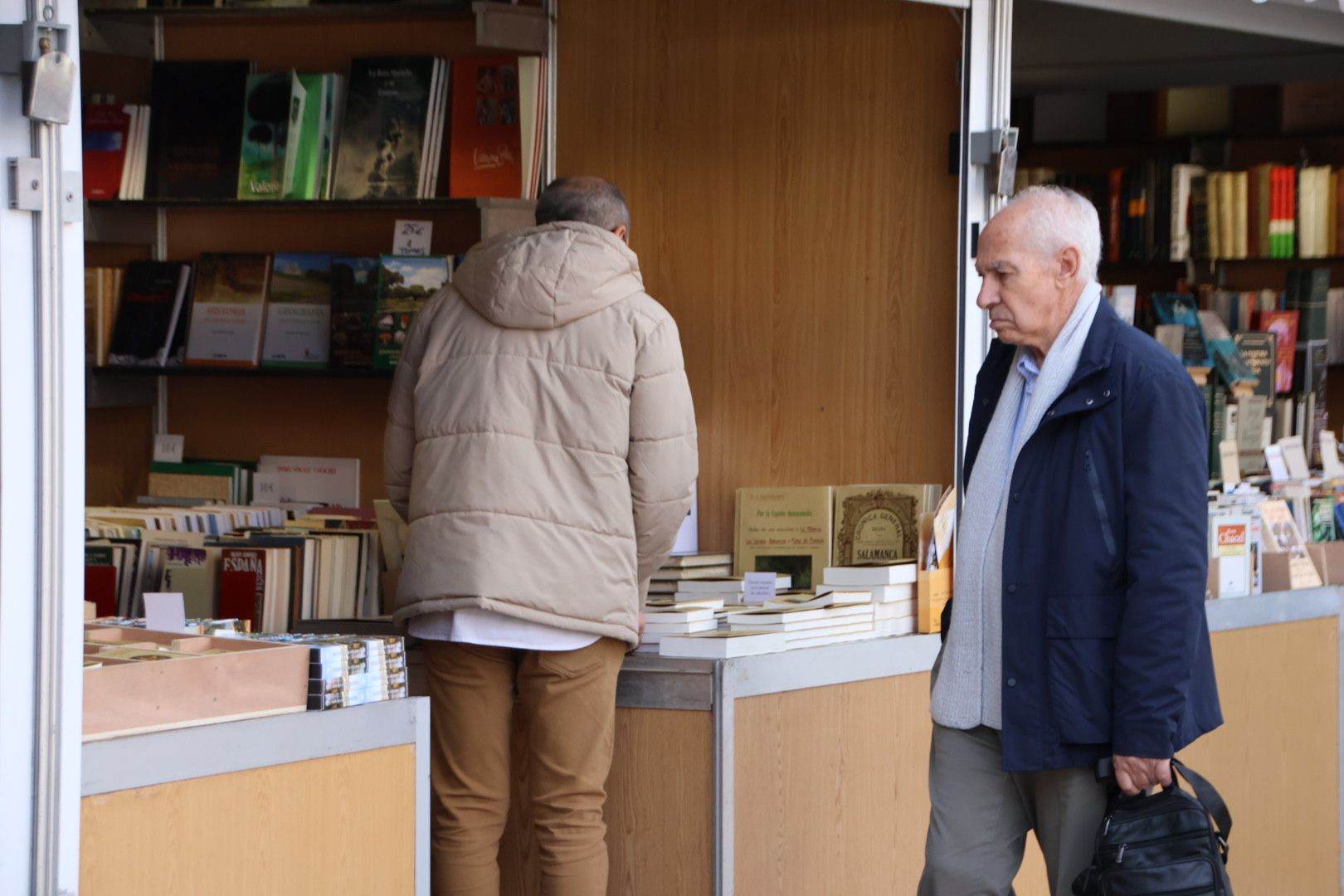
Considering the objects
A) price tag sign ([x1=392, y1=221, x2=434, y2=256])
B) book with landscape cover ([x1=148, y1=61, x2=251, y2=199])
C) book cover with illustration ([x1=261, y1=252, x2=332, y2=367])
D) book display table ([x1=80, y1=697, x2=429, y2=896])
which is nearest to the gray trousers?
book display table ([x1=80, y1=697, x2=429, y2=896])

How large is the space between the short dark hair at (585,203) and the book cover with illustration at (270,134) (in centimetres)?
205

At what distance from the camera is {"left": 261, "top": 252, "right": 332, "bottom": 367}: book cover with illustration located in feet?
18.9

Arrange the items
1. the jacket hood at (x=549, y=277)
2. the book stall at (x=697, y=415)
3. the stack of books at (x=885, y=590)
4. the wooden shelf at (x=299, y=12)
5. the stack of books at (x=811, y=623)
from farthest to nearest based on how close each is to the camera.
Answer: the wooden shelf at (x=299, y=12), the stack of books at (x=885, y=590), the stack of books at (x=811, y=623), the jacket hood at (x=549, y=277), the book stall at (x=697, y=415)

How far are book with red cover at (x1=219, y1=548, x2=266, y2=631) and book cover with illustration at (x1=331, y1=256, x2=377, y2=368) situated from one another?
108 centimetres

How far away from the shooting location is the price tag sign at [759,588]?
14.6 feet

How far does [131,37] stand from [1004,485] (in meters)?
4.09

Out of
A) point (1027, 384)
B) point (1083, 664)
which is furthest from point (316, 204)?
point (1083, 664)

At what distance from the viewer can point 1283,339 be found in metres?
6.24

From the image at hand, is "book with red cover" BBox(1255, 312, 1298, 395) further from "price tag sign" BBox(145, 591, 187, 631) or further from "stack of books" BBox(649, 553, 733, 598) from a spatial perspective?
"price tag sign" BBox(145, 591, 187, 631)

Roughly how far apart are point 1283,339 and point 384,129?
10.7 ft

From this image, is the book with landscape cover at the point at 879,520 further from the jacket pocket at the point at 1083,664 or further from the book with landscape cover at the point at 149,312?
the book with landscape cover at the point at 149,312

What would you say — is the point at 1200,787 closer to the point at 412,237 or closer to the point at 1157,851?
the point at 1157,851

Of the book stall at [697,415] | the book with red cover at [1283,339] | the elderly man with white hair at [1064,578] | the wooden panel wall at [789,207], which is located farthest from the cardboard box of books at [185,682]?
the book with red cover at [1283,339]

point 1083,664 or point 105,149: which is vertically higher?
point 105,149
